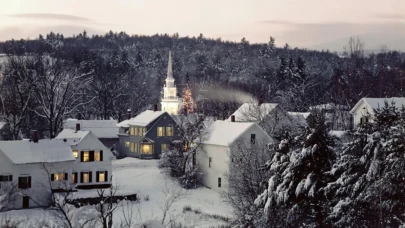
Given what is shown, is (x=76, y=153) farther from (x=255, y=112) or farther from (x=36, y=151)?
(x=255, y=112)

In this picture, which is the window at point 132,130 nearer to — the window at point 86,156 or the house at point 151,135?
the house at point 151,135

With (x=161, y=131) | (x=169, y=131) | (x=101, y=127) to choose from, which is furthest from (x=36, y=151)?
(x=101, y=127)

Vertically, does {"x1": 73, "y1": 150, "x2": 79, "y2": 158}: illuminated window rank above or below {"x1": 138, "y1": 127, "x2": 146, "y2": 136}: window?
below

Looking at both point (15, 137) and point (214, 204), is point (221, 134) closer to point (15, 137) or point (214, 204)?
point (214, 204)

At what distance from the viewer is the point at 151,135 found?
5969 cm

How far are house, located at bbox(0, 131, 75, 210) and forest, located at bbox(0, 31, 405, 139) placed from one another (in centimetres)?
1296

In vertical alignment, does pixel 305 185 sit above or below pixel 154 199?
above

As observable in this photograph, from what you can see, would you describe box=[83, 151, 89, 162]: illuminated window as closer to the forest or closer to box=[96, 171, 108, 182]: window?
box=[96, 171, 108, 182]: window

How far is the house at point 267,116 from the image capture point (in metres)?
52.4

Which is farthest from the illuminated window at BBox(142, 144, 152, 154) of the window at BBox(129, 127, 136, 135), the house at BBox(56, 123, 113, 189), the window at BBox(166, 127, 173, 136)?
the house at BBox(56, 123, 113, 189)

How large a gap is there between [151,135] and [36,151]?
1868 centimetres

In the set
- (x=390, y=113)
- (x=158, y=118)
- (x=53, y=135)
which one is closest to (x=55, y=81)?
(x=53, y=135)

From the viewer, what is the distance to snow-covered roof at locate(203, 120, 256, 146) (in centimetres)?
4529

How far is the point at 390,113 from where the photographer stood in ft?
90.2
